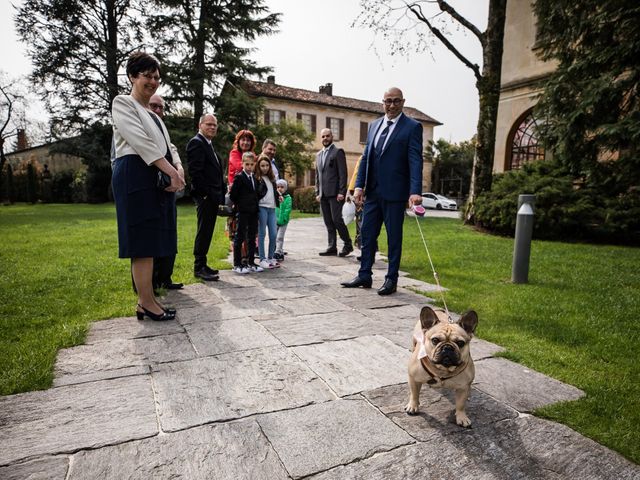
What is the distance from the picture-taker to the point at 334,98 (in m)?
39.6

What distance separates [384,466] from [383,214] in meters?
3.42

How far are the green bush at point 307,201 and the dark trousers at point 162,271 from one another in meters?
15.5

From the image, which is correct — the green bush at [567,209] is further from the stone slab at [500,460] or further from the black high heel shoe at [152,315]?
the black high heel shoe at [152,315]

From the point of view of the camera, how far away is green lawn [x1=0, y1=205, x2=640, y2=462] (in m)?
2.34

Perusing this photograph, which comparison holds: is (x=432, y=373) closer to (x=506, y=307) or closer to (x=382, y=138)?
(x=506, y=307)

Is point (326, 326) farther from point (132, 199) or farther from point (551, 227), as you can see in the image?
point (551, 227)

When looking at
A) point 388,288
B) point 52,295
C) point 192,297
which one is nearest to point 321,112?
point 388,288

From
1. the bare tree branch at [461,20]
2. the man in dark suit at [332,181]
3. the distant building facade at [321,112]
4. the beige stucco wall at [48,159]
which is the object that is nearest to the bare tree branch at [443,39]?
the bare tree branch at [461,20]

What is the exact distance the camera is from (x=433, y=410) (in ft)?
7.08

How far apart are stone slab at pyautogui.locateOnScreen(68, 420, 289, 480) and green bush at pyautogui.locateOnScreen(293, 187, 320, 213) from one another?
1823cm

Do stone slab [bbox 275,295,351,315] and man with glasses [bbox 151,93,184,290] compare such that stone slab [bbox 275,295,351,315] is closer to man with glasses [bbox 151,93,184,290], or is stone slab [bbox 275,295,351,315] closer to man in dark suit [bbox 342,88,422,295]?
man in dark suit [bbox 342,88,422,295]

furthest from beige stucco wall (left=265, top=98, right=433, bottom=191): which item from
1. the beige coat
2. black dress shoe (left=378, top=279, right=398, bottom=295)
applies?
the beige coat

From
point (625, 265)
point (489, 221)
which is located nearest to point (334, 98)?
point (489, 221)

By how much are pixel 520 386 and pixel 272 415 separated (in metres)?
1.53
